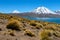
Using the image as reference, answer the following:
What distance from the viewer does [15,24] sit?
67.3 ft

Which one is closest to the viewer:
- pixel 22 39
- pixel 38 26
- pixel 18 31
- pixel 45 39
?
pixel 45 39

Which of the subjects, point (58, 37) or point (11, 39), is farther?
point (58, 37)

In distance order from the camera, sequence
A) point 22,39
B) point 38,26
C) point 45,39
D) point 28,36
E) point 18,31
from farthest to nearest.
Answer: point 38,26 → point 18,31 → point 28,36 → point 22,39 → point 45,39

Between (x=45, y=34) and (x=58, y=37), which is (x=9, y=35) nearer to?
(x=45, y=34)

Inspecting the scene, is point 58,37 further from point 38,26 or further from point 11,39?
point 38,26

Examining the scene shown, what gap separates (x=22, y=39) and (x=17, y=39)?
22.7 inches

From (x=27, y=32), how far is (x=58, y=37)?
299cm

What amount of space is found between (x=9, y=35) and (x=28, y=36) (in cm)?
195

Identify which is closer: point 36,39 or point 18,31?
point 36,39

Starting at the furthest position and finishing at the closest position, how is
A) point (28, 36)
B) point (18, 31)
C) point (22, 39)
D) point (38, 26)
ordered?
point (38, 26) < point (18, 31) < point (28, 36) < point (22, 39)

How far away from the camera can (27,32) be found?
19.2 meters

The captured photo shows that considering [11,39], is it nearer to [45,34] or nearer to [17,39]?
[17,39]

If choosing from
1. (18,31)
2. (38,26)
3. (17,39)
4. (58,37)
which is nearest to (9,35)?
(17,39)

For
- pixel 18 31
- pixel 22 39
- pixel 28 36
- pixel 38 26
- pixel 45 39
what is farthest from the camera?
pixel 38 26
